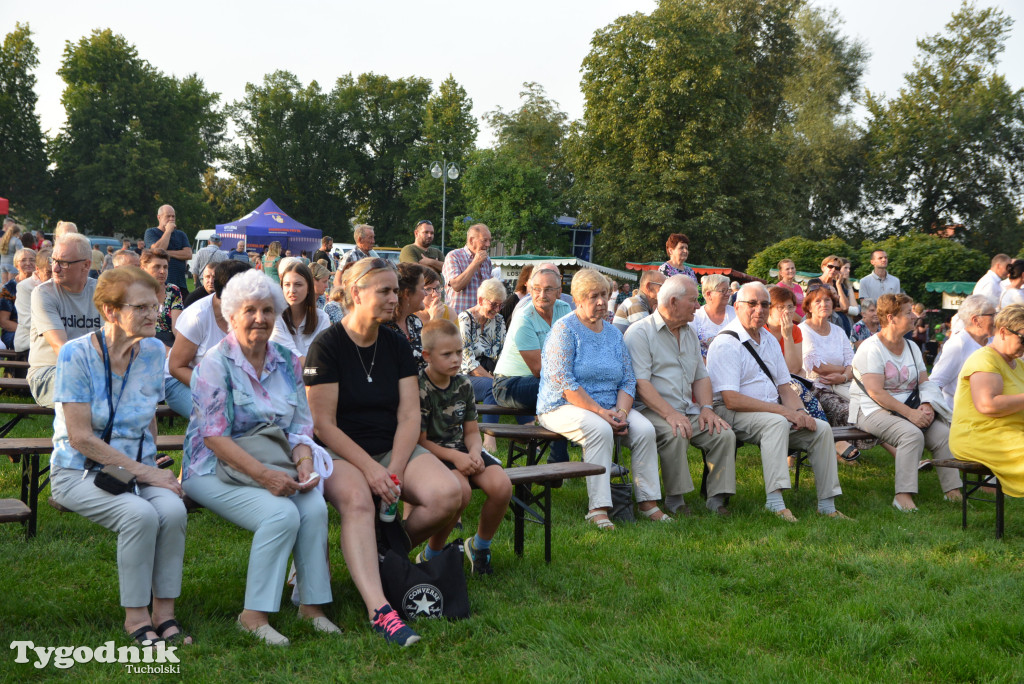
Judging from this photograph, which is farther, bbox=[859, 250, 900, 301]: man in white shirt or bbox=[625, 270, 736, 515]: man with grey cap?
bbox=[859, 250, 900, 301]: man in white shirt

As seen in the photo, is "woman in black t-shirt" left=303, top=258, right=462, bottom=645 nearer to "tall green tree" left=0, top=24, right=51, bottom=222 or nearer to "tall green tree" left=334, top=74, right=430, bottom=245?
"tall green tree" left=0, top=24, right=51, bottom=222

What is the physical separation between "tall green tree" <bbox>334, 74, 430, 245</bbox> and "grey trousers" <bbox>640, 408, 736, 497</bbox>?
48.9 meters

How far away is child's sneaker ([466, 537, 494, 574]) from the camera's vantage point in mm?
4449

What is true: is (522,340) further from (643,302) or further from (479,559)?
(643,302)

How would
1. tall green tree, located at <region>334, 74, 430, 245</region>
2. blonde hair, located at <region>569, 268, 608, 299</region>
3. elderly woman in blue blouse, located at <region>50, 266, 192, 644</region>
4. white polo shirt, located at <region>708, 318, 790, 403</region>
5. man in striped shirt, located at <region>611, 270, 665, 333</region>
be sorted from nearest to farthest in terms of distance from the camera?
elderly woman in blue blouse, located at <region>50, 266, 192, 644</region> → blonde hair, located at <region>569, 268, 608, 299</region> → white polo shirt, located at <region>708, 318, 790, 403</region> → man in striped shirt, located at <region>611, 270, 665, 333</region> → tall green tree, located at <region>334, 74, 430, 245</region>

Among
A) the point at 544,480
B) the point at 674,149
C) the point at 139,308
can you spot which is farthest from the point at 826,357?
the point at 674,149

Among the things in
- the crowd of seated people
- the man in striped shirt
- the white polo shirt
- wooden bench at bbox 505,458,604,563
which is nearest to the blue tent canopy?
the man in striped shirt

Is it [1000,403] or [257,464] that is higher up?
[1000,403]

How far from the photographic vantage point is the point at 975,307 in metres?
6.49

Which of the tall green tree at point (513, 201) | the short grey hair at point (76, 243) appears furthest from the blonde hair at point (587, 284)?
the tall green tree at point (513, 201)

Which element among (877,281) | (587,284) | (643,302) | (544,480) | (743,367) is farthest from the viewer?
(877,281)

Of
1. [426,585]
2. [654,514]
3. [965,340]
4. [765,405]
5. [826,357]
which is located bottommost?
[654,514]

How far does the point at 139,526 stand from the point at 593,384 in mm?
3209

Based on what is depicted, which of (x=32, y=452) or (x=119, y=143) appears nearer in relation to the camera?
(x=32, y=452)
